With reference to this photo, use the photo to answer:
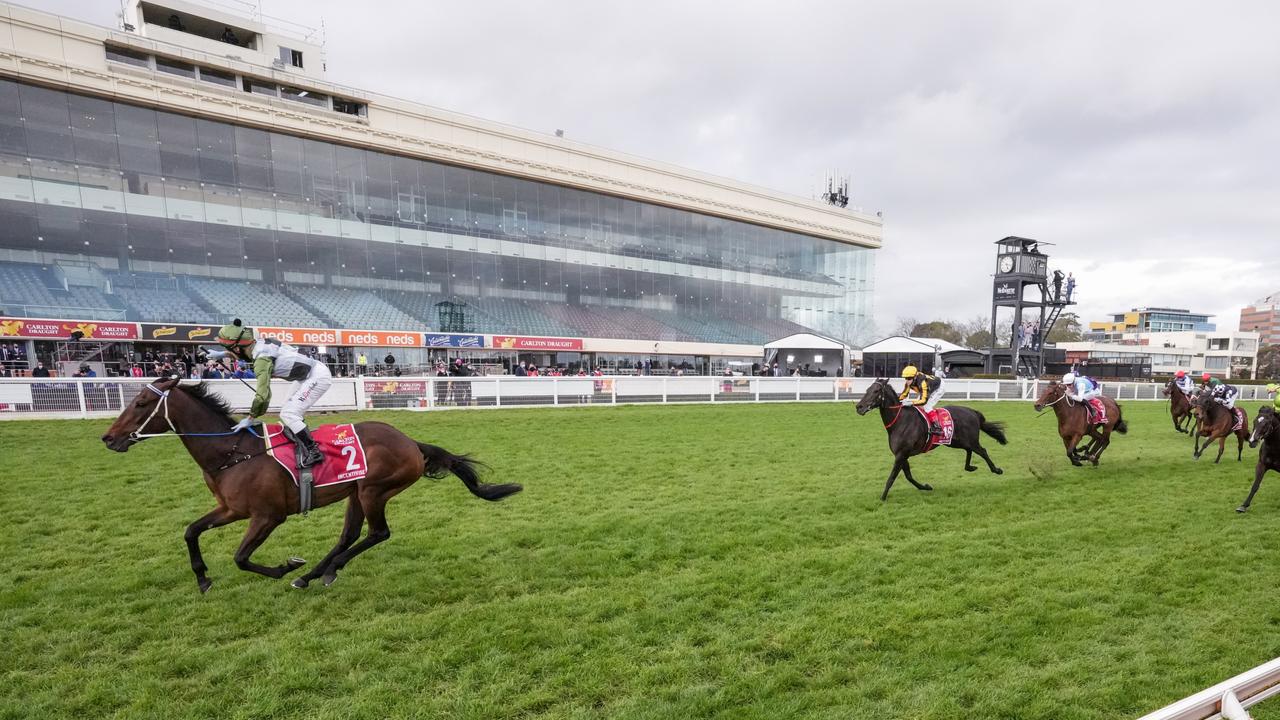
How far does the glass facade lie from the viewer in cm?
2495

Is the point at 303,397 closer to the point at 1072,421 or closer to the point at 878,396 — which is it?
the point at 878,396

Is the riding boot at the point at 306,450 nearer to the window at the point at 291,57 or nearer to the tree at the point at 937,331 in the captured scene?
the window at the point at 291,57

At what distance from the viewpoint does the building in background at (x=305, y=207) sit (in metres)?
24.5

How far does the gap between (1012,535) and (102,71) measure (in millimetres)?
36974

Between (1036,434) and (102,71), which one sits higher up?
(102,71)

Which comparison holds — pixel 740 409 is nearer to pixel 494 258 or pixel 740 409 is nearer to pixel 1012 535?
pixel 1012 535

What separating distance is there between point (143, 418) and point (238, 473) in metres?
0.86

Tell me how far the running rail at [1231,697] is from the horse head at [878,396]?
527 centimetres

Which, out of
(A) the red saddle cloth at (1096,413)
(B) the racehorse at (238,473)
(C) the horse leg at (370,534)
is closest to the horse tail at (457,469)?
(B) the racehorse at (238,473)

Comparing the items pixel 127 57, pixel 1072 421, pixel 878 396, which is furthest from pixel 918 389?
pixel 127 57

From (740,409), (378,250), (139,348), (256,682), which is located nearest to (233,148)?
(378,250)

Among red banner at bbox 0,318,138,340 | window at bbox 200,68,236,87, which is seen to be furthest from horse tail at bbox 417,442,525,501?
window at bbox 200,68,236,87

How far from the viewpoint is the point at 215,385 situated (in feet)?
46.2

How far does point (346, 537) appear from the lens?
4.74 meters
